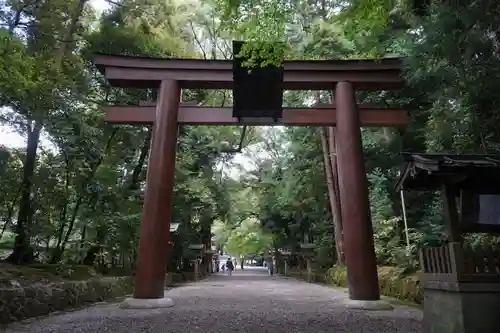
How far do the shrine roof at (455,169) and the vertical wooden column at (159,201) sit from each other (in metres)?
5.46

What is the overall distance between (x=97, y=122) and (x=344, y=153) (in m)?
7.26

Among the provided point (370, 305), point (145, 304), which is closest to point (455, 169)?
point (370, 305)

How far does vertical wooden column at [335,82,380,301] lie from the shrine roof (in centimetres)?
356

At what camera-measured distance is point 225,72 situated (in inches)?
388

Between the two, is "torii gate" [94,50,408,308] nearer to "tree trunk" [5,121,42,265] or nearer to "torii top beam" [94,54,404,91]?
"torii top beam" [94,54,404,91]

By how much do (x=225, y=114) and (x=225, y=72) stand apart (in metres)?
1.02

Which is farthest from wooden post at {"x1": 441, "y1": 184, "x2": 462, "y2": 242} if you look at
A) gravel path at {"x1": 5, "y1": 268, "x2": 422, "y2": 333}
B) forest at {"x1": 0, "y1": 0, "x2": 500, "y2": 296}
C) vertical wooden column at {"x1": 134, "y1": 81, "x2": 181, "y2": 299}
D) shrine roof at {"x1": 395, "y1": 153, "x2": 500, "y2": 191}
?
vertical wooden column at {"x1": 134, "y1": 81, "x2": 181, "y2": 299}

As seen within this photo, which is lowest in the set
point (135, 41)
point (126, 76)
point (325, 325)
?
point (325, 325)

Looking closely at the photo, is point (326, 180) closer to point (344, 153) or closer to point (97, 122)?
point (344, 153)

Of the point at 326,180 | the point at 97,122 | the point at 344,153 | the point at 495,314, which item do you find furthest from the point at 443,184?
the point at 326,180

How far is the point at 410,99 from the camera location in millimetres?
12469

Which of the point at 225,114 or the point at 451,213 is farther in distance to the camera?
the point at 225,114

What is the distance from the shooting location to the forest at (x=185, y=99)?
717cm

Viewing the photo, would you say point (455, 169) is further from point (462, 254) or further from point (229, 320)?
point (229, 320)
